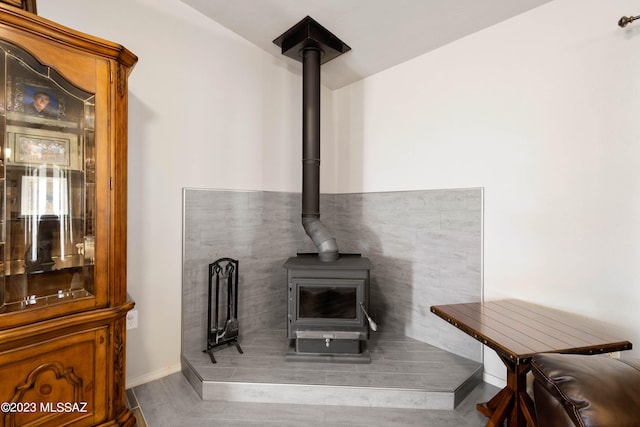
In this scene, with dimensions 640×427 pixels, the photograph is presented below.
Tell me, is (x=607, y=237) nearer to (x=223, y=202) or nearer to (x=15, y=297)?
(x=223, y=202)

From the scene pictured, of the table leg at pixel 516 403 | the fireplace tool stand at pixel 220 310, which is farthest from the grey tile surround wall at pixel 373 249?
the table leg at pixel 516 403

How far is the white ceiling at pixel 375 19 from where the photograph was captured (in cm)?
196

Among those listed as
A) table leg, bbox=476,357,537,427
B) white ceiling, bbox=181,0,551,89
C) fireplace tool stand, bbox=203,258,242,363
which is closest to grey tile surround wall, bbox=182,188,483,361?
fireplace tool stand, bbox=203,258,242,363

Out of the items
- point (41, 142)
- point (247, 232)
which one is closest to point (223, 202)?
point (247, 232)

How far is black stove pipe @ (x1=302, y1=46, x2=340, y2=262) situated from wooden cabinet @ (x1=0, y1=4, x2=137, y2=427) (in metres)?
1.27

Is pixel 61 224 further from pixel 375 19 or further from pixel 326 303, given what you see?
pixel 375 19

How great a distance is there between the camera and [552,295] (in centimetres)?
183

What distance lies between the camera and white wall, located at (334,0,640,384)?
5.24 feet

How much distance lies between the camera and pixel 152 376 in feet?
6.67

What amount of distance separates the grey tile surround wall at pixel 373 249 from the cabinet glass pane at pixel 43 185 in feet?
2.47

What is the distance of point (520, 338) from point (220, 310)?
199 centimetres

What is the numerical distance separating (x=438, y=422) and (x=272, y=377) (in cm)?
101

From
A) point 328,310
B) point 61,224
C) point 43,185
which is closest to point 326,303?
point 328,310

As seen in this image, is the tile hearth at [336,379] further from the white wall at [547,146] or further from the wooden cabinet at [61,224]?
the wooden cabinet at [61,224]
